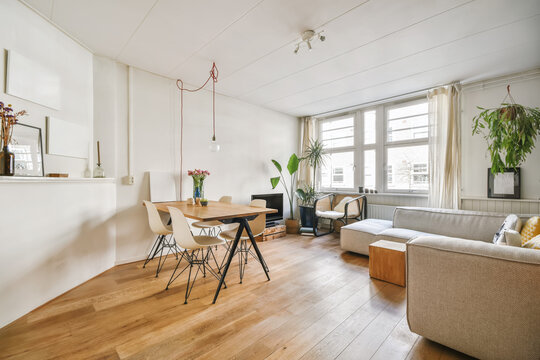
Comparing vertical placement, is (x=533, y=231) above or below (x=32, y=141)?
below

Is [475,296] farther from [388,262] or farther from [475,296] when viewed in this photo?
[388,262]

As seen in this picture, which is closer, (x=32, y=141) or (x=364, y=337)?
(x=364, y=337)

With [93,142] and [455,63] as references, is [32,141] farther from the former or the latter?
[455,63]

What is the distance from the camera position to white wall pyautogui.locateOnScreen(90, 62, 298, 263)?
3.07 meters

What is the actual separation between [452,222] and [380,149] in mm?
1985

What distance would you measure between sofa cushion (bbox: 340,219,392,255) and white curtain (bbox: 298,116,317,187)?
222 centimetres

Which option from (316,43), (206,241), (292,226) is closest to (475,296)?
(206,241)

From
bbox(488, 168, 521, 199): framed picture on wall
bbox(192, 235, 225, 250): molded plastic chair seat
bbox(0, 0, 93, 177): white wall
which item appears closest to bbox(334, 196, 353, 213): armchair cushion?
bbox(488, 168, 521, 199): framed picture on wall

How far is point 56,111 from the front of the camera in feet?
7.99

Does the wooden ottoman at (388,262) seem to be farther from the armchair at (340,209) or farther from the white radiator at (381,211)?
the white radiator at (381,211)

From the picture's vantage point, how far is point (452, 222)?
3.09 meters

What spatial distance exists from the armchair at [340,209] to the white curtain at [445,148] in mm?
1144

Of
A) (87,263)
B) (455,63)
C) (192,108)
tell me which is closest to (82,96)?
(192,108)

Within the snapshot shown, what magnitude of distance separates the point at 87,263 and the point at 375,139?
5046 mm
